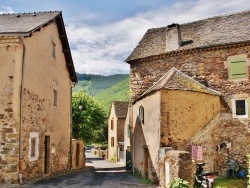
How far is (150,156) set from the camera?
56.9ft

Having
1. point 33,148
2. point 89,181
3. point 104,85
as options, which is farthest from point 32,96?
point 104,85

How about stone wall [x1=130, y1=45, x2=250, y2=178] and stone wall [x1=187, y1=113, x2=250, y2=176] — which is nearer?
stone wall [x1=187, y1=113, x2=250, y2=176]

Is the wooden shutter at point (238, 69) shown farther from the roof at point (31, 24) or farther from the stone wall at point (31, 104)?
the stone wall at point (31, 104)

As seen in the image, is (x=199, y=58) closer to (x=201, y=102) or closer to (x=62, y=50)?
(x=201, y=102)

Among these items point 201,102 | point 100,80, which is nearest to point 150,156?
point 201,102

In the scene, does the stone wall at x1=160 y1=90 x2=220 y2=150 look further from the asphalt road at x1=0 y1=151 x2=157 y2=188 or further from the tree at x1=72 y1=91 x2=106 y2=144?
the tree at x1=72 y1=91 x2=106 y2=144

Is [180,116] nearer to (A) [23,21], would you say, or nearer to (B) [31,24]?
(B) [31,24]

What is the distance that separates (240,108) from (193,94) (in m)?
3.68

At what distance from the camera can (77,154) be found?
79.6ft

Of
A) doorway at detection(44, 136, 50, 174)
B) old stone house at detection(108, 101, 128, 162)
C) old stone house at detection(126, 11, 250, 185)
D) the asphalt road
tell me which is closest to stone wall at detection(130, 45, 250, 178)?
old stone house at detection(126, 11, 250, 185)

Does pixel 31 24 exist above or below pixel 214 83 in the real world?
above

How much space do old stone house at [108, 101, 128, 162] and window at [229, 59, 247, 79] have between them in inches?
1019

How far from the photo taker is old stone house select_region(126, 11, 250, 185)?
15.9m

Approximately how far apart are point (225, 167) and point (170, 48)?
830 centimetres
